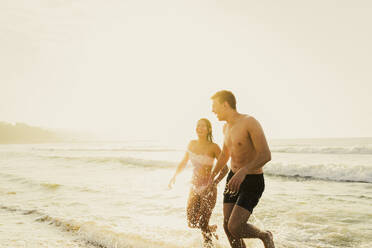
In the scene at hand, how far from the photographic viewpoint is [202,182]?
5027mm

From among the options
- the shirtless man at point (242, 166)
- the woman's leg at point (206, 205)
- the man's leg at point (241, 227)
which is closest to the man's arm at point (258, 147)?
the shirtless man at point (242, 166)

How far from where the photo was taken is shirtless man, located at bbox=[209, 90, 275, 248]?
10.5 feet

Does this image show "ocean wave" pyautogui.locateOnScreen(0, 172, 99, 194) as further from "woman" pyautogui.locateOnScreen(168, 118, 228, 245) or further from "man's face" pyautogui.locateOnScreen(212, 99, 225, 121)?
"man's face" pyautogui.locateOnScreen(212, 99, 225, 121)

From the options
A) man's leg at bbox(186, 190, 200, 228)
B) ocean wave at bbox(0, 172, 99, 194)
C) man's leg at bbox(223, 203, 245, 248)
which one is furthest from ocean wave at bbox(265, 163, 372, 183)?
man's leg at bbox(223, 203, 245, 248)

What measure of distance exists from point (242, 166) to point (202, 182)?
5.45 ft

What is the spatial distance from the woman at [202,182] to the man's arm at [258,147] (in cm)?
180

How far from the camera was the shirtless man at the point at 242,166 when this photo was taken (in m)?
3.20

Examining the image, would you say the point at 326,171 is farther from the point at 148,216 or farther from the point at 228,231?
the point at 228,231

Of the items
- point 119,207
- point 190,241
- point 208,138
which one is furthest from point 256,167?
point 119,207

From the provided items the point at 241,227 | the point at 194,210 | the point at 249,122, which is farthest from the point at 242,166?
the point at 194,210

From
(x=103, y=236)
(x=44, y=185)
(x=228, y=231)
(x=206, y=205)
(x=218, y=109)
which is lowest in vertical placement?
(x=44, y=185)

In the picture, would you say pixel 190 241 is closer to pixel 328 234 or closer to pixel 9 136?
pixel 328 234

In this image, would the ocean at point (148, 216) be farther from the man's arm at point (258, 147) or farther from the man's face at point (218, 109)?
the man's face at point (218, 109)

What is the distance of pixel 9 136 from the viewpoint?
129000mm
